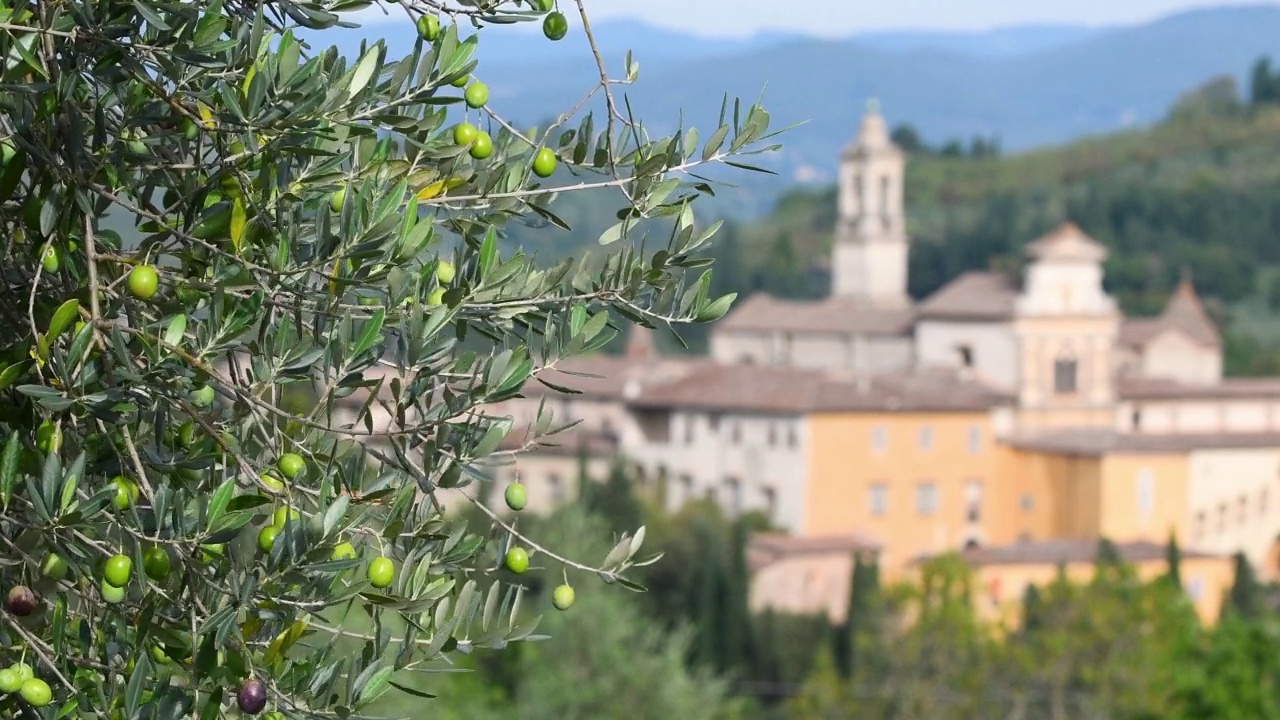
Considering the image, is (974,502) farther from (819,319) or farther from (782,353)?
(782,353)

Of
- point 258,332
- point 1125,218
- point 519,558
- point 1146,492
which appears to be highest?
point 258,332

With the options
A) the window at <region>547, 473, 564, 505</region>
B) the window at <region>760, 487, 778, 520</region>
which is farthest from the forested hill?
the window at <region>547, 473, 564, 505</region>

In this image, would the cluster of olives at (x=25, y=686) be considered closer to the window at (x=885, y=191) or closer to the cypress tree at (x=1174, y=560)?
the cypress tree at (x=1174, y=560)

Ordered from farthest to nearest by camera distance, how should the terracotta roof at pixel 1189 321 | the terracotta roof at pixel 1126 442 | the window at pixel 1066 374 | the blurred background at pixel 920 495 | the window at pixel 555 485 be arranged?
1. the terracotta roof at pixel 1189 321
2. the window at pixel 1066 374
3. the window at pixel 555 485
4. the terracotta roof at pixel 1126 442
5. the blurred background at pixel 920 495

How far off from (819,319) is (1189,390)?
39.5 feet

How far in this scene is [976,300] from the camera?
6144cm

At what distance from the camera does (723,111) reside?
9.77 ft

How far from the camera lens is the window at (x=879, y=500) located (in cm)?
5594

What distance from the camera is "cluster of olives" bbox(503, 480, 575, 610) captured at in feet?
9.58

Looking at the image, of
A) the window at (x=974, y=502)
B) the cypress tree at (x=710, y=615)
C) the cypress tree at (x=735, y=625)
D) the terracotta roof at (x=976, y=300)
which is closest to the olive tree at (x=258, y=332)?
the cypress tree at (x=710, y=615)

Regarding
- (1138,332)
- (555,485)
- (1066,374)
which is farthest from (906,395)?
(1138,332)

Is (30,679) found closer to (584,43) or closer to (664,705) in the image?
(584,43)

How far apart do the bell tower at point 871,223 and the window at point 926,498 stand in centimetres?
2162

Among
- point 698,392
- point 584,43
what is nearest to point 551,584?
point 698,392
